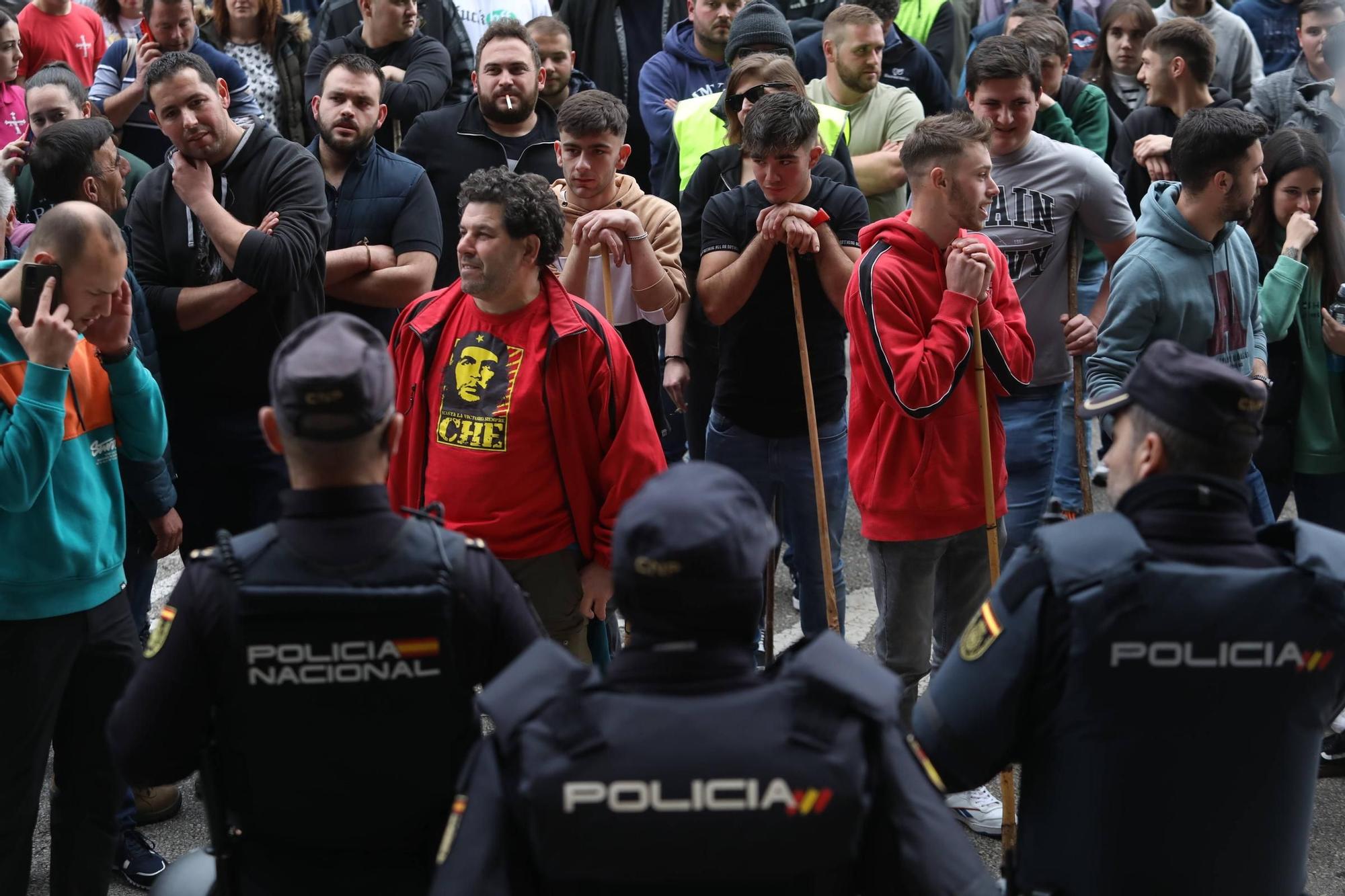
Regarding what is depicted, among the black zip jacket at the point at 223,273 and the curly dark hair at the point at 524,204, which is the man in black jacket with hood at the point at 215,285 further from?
the curly dark hair at the point at 524,204

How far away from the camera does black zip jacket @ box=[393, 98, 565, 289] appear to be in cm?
657

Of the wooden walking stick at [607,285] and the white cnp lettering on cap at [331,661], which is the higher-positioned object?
the wooden walking stick at [607,285]

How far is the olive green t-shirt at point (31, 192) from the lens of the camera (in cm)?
602

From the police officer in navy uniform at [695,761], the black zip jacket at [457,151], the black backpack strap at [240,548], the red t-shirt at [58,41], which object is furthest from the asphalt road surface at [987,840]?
the red t-shirt at [58,41]

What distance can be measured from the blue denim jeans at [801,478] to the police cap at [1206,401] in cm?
265

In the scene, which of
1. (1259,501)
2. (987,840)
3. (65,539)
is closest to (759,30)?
(1259,501)

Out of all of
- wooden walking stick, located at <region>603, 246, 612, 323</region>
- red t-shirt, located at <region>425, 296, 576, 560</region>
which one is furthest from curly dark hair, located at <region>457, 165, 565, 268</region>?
wooden walking stick, located at <region>603, 246, 612, 323</region>

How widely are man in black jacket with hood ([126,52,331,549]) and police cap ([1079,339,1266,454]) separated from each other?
3328 mm

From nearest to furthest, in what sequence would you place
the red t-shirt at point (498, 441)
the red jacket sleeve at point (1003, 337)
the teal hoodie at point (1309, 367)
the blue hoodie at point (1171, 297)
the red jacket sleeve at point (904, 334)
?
the red t-shirt at point (498, 441) → the red jacket sleeve at point (904, 334) → the red jacket sleeve at point (1003, 337) → the blue hoodie at point (1171, 297) → the teal hoodie at point (1309, 367)

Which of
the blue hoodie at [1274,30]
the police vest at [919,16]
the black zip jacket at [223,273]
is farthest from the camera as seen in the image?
the blue hoodie at [1274,30]

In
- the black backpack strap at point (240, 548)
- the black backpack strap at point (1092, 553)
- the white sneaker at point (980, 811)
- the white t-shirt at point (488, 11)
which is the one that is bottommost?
the white sneaker at point (980, 811)

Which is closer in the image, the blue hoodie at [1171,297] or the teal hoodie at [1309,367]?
the blue hoodie at [1171,297]

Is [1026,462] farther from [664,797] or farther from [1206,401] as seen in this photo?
[664,797]

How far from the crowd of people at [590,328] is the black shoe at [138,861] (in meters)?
0.02
